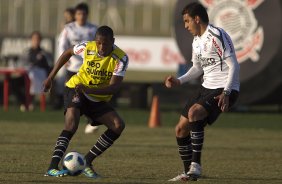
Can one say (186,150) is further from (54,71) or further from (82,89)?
(54,71)

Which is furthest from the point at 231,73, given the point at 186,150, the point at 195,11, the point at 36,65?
the point at 36,65

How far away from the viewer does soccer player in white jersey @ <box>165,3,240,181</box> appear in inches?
451

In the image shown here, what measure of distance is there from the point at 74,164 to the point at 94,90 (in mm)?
916

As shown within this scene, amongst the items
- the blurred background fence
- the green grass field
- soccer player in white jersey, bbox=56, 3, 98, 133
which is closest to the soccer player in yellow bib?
the green grass field

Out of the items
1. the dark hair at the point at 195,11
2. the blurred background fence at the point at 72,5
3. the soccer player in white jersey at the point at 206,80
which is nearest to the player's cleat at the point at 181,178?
the soccer player in white jersey at the point at 206,80

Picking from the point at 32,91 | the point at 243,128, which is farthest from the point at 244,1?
the point at 32,91

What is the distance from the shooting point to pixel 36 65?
26172 mm

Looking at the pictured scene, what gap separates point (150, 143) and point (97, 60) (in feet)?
17.3

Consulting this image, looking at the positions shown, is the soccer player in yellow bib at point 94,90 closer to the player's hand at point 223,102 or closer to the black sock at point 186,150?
the black sock at point 186,150

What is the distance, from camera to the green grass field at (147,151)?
1183cm

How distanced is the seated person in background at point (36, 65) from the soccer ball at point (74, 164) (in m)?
14.5

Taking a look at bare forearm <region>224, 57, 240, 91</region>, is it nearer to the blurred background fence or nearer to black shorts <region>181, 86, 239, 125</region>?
black shorts <region>181, 86, 239, 125</region>

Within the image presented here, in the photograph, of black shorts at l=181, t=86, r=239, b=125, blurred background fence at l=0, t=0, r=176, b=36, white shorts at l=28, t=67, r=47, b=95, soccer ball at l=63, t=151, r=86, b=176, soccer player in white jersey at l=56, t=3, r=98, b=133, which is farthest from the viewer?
blurred background fence at l=0, t=0, r=176, b=36

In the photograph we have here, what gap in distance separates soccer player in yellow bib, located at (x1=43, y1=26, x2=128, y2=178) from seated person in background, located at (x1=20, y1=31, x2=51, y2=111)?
13.8m
